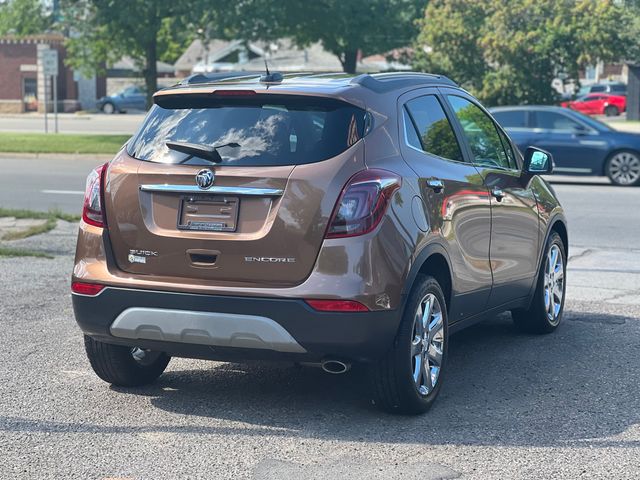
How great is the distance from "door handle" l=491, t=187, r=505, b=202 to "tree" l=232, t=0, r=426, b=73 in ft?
83.6

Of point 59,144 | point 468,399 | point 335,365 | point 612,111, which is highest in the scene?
point 335,365

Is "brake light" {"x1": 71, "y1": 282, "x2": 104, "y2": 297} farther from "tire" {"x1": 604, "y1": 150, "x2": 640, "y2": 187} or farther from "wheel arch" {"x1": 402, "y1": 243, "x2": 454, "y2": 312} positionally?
"tire" {"x1": 604, "y1": 150, "x2": 640, "y2": 187}

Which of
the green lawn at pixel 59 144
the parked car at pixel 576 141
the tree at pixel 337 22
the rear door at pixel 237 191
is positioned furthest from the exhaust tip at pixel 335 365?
the tree at pixel 337 22

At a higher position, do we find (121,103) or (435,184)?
(435,184)

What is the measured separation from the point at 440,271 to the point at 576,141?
15.8m

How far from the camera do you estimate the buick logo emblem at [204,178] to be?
17.8 ft

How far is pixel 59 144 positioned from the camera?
92.6ft

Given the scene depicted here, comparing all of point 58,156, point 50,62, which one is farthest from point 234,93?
point 50,62

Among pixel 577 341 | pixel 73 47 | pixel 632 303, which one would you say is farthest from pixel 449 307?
pixel 73 47

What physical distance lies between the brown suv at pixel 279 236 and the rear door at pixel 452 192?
21mm

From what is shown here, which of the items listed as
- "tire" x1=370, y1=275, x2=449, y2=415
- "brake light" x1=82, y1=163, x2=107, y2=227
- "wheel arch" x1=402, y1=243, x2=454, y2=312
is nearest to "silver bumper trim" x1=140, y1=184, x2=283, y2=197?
"brake light" x1=82, y1=163, x2=107, y2=227

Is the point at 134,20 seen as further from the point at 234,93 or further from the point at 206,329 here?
the point at 206,329

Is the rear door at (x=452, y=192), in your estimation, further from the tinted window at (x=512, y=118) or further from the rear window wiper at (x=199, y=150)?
the tinted window at (x=512, y=118)

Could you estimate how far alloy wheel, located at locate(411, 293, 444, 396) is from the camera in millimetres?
5684
